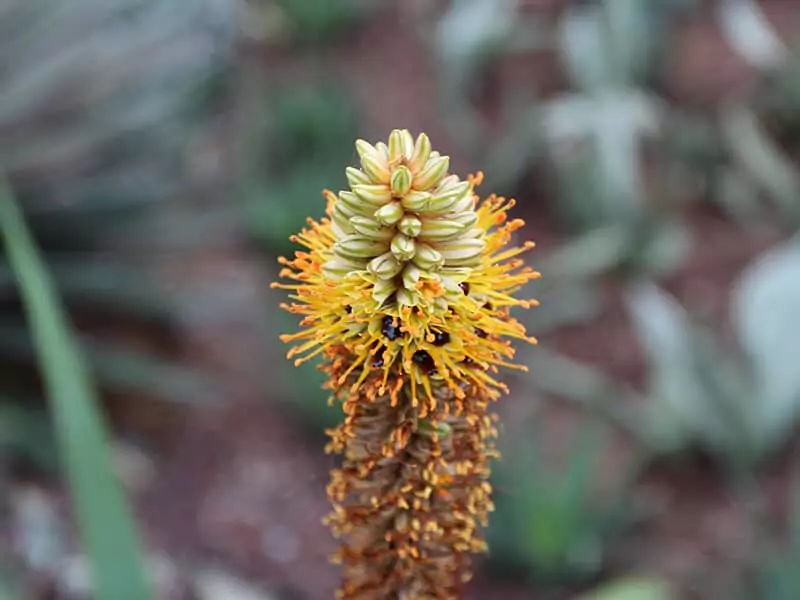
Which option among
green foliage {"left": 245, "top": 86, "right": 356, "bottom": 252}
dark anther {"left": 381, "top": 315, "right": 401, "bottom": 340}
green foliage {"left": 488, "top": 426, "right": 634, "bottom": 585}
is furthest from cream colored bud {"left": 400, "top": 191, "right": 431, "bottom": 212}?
green foliage {"left": 245, "top": 86, "right": 356, "bottom": 252}

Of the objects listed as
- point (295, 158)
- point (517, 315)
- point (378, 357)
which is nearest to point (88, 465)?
point (378, 357)

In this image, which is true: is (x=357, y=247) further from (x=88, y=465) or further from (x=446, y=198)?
(x=88, y=465)

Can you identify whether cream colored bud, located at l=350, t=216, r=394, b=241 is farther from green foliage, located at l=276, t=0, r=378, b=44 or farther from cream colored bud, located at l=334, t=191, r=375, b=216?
green foliage, located at l=276, t=0, r=378, b=44

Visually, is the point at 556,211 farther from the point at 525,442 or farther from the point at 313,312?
the point at 313,312

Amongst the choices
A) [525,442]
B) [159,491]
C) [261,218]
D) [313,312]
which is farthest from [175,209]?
[313,312]

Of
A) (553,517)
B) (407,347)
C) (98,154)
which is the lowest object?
(407,347)

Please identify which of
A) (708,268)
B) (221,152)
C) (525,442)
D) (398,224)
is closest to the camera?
(398,224)

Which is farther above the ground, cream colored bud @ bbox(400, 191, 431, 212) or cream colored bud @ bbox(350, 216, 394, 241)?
Result: cream colored bud @ bbox(400, 191, 431, 212)
